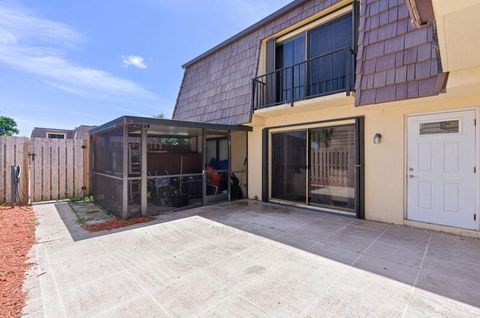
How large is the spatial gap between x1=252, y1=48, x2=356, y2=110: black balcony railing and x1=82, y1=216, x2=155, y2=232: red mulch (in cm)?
428

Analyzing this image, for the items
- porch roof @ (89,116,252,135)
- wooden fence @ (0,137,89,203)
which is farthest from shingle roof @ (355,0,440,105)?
wooden fence @ (0,137,89,203)

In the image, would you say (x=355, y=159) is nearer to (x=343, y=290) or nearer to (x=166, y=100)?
(x=343, y=290)

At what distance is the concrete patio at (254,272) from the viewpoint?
2.21m

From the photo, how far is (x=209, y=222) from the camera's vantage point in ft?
17.0

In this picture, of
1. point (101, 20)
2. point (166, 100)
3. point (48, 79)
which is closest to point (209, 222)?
point (101, 20)

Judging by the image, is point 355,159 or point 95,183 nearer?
point 355,159

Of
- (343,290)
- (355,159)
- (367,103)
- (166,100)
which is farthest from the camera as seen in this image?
(166,100)

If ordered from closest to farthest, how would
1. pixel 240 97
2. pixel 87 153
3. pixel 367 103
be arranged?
pixel 367 103, pixel 240 97, pixel 87 153

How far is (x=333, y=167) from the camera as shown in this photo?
5941mm

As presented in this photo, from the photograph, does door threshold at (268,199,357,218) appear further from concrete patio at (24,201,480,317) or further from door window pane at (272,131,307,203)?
concrete patio at (24,201,480,317)

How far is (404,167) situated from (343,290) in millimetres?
3568

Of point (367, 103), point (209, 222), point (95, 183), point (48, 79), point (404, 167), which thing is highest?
point (48, 79)

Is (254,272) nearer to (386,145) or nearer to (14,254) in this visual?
(14,254)

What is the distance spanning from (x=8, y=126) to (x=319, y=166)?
37658mm
